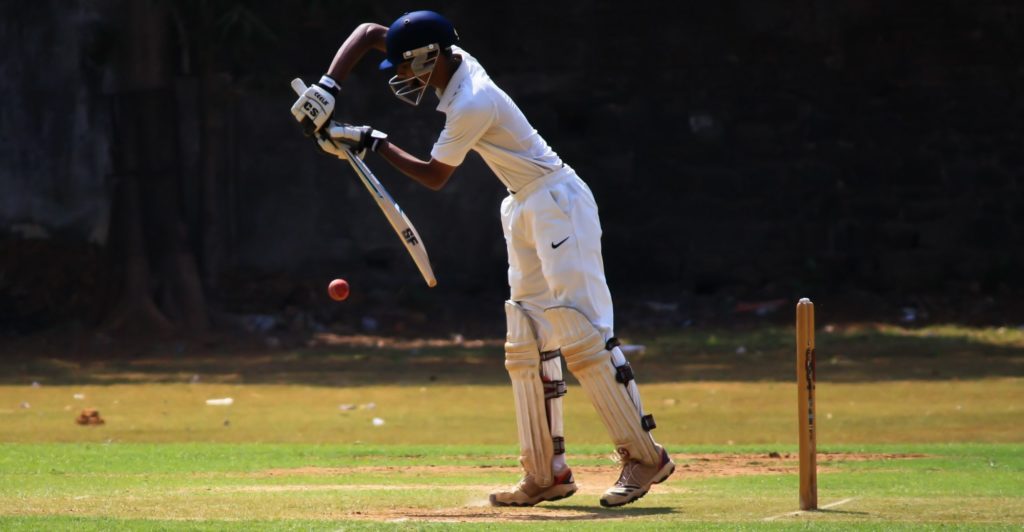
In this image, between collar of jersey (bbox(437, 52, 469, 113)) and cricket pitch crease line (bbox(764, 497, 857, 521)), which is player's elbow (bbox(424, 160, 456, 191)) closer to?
collar of jersey (bbox(437, 52, 469, 113))

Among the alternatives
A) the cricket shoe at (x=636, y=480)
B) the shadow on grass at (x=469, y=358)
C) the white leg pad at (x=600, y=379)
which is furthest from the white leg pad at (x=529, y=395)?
the shadow on grass at (x=469, y=358)

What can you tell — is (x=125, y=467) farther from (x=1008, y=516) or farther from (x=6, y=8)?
(x=6, y=8)

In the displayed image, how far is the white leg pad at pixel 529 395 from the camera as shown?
6.76 m

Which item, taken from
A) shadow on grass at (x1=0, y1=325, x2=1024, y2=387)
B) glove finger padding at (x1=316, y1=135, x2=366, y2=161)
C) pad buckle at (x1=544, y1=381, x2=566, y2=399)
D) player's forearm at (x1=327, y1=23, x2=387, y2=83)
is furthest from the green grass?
shadow on grass at (x1=0, y1=325, x2=1024, y2=387)

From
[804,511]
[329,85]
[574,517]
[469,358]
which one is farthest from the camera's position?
[469,358]

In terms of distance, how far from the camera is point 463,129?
6.64 meters

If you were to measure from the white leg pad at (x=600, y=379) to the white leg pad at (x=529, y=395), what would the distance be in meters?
0.15

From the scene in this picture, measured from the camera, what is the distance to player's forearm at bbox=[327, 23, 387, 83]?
22.5 feet

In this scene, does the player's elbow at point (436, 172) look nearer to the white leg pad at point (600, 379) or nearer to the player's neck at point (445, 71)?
the player's neck at point (445, 71)

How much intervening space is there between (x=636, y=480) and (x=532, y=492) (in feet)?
1.43

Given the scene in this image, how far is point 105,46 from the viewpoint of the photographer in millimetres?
18188

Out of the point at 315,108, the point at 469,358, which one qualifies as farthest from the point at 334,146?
the point at 469,358

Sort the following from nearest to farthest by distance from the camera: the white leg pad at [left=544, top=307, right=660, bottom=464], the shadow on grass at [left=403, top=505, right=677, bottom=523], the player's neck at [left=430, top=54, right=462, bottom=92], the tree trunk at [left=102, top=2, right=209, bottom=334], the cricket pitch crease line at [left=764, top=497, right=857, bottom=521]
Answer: the cricket pitch crease line at [left=764, top=497, right=857, bottom=521] < the shadow on grass at [left=403, top=505, right=677, bottom=523] < the white leg pad at [left=544, top=307, right=660, bottom=464] < the player's neck at [left=430, top=54, right=462, bottom=92] < the tree trunk at [left=102, top=2, right=209, bottom=334]

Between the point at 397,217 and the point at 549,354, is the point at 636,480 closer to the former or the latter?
the point at 549,354
